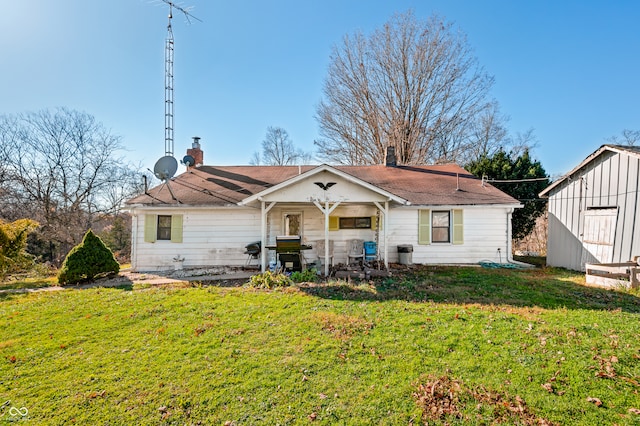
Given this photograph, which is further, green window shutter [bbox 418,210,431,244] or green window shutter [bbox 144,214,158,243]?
green window shutter [bbox 418,210,431,244]

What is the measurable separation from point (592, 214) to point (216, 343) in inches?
484

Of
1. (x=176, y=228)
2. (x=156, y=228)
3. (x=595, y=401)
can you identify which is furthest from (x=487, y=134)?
(x=595, y=401)

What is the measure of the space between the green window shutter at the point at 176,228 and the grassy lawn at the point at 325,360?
466cm

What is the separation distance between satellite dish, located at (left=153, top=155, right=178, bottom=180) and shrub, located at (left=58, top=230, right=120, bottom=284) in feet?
11.4

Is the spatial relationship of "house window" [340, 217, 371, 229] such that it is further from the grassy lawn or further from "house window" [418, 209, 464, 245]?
the grassy lawn

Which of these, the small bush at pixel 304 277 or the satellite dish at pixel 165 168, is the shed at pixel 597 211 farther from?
the satellite dish at pixel 165 168

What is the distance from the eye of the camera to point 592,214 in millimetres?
10367

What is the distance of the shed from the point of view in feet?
29.6

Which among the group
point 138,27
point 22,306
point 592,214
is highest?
point 138,27

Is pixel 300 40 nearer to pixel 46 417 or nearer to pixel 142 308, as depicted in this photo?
pixel 142 308

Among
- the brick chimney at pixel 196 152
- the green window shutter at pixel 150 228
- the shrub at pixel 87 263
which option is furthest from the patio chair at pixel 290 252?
the brick chimney at pixel 196 152

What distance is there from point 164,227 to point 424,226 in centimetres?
1026

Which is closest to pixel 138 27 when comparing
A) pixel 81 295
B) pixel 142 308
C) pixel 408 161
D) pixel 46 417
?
pixel 81 295

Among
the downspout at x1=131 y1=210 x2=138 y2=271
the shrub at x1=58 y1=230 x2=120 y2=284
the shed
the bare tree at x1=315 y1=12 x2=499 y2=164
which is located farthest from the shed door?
the downspout at x1=131 y1=210 x2=138 y2=271
